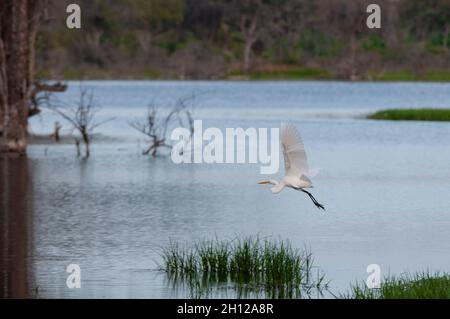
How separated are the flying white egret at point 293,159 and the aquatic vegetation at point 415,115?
38731mm

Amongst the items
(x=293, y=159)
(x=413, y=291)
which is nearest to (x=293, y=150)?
(x=293, y=159)

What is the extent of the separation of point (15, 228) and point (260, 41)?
8997cm

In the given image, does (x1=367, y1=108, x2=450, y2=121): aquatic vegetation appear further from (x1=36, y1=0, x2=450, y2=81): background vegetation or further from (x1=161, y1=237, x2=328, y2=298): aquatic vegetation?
(x1=36, y1=0, x2=450, y2=81): background vegetation

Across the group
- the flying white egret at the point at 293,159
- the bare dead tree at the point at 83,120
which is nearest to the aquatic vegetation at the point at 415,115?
the bare dead tree at the point at 83,120

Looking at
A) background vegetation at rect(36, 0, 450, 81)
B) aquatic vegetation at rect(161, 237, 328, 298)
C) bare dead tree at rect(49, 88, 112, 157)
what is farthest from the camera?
background vegetation at rect(36, 0, 450, 81)

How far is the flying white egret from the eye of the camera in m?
15.6

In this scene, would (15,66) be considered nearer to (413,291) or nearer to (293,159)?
(293,159)

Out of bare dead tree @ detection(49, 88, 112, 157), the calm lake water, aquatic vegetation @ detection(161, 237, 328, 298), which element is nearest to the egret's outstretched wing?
aquatic vegetation @ detection(161, 237, 328, 298)

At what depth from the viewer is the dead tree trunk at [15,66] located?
33.4m

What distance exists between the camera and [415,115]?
55.2 m

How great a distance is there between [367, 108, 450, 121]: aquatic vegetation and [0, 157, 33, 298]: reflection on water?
2400 centimetres

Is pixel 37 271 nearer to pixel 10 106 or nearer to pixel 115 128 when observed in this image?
pixel 10 106

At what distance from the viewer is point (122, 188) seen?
29.9 m
